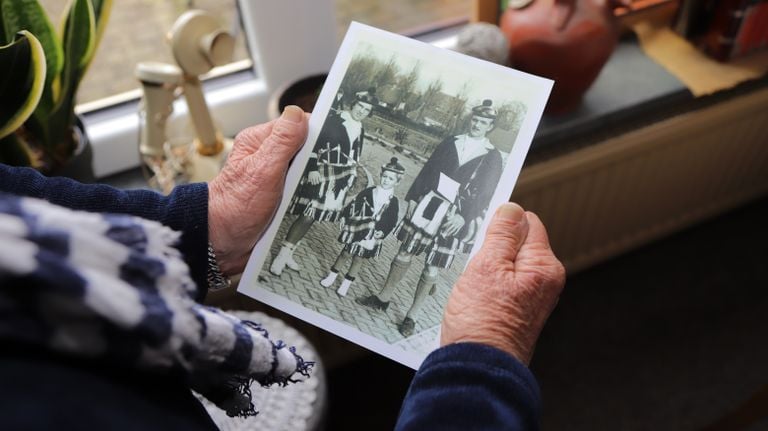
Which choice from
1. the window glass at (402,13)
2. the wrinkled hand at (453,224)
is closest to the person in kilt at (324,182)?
the wrinkled hand at (453,224)

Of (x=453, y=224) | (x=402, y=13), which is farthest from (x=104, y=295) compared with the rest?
(x=402, y=13)

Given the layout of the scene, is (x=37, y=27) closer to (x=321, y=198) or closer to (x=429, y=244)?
(x=321, y=198)

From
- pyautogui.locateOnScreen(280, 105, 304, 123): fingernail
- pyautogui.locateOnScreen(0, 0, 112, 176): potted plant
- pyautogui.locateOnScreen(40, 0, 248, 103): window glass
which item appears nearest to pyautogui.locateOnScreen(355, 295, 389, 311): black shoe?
pyautogui.locateOnScreen(280, 105, 304, 123): fingernail

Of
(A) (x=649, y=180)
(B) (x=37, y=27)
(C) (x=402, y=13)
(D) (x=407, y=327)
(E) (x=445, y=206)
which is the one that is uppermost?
(B) (x=37, y=27)

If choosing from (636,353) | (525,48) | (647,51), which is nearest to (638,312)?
(636,353)

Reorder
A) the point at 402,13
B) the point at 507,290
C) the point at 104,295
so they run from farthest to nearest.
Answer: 1. the point at 402,13
2. the point at 507,290
3. the point at 104,295

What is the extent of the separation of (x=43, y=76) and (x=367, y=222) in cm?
39

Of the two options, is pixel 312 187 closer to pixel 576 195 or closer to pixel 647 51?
pixel 576 195

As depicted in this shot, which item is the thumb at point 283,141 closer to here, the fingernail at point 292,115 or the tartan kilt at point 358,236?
the fingernail at point 292,115

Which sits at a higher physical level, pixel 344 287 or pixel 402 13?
pixel 402 13

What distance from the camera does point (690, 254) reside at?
4.76ft

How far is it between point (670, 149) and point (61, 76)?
1.05 meters

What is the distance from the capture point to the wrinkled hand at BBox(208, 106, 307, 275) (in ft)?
2.10

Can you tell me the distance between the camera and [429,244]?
65 centimetres
